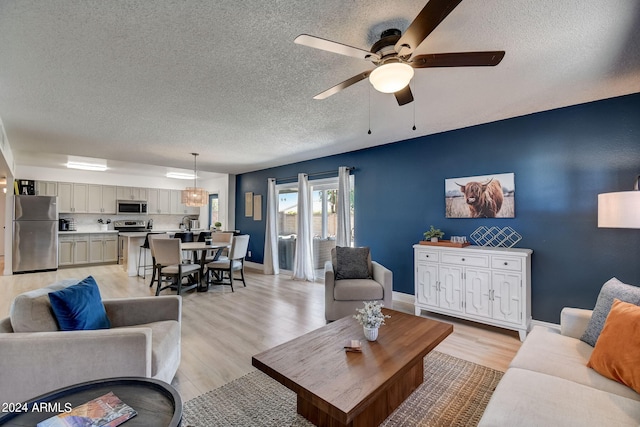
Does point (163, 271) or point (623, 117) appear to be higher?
point (623, 117)

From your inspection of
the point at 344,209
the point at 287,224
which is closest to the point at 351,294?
the point at 344,209

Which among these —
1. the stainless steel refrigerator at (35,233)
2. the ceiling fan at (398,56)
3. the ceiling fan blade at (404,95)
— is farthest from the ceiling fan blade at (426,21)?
the stainless steel refrigerator at (35,233)

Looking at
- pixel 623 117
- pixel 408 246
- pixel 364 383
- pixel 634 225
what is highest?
pixel 623 117

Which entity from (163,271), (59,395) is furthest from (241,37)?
(163,271)

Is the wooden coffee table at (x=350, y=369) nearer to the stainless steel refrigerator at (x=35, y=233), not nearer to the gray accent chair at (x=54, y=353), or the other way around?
the gray accent chair at (x=54, y=353)

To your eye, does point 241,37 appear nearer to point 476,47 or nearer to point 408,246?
point 476,47

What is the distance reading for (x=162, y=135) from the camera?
13.7ft

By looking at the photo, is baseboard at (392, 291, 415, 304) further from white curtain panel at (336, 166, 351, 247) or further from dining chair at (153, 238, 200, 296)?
dining chair at (153, 238, 200, 296)

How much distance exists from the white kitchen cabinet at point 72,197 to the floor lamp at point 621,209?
1002 cm

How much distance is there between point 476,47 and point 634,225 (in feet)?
5.64

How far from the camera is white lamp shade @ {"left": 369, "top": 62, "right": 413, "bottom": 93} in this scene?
1729 mm

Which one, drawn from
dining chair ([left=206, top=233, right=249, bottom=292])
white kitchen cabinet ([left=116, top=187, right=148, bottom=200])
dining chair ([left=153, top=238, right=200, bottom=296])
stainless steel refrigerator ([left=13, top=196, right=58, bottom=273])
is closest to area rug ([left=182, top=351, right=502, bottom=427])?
dining chair ([left=153, top=238, right=200, bottom=296])

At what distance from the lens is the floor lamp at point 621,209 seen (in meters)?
2.05

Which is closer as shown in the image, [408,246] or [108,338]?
[108,338]
